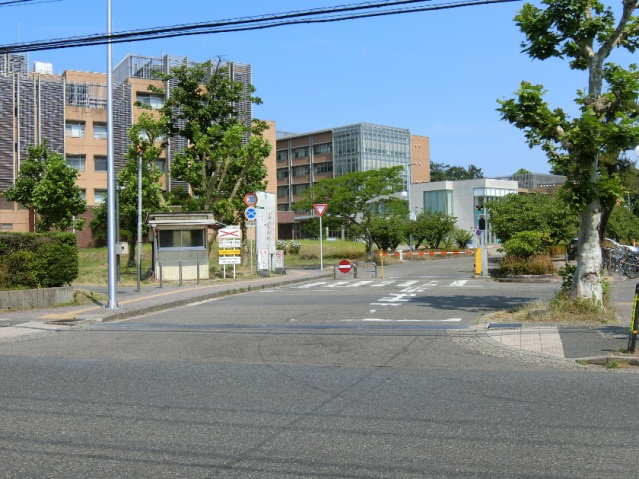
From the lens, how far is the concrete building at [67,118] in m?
56.3

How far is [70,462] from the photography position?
5.58 metres

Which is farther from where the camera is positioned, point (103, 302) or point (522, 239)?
point (522, 239)

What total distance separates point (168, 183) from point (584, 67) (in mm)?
49468

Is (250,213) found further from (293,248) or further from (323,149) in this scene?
(323,149)

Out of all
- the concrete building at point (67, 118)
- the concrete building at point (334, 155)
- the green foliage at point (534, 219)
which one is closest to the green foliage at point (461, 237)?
the concrete building at point (67, 118)

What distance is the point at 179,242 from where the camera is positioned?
2833 centimetres

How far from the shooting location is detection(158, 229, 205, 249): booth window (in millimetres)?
28125

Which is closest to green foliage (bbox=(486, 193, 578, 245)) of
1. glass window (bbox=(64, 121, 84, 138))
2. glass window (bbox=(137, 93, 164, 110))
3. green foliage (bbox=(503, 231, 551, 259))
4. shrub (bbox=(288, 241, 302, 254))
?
green foliage (bbox=(503, 231, 551, 259))

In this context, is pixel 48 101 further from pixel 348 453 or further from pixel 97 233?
pixel 348 453

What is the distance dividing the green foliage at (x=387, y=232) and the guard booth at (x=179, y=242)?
2483 centimetres

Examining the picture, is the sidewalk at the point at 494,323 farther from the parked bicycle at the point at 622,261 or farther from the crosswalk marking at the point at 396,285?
the crosswalk marking at the point at 396,285

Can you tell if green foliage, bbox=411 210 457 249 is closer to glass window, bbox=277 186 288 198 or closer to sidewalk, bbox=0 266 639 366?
sidewalk, bbox=0 266 639 366

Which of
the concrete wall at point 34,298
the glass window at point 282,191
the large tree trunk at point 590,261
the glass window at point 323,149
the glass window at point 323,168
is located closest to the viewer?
the large tree trunk at point 590,261

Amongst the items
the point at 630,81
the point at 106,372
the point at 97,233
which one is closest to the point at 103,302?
the point at 106,372
